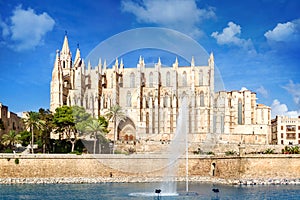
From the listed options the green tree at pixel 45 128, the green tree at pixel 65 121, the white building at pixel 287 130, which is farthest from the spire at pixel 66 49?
the white building at pixel 287 130

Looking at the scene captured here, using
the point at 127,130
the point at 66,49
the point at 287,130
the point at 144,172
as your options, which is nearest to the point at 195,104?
the point at 144,172

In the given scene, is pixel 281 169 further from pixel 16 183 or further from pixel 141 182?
pixel 16 183

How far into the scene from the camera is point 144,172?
38719mm

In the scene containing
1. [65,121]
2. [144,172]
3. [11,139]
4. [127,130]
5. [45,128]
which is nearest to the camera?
[127,130]

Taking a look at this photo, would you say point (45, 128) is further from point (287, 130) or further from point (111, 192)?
point (287, 130)

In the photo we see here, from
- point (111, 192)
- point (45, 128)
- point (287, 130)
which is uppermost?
point (287, 130)

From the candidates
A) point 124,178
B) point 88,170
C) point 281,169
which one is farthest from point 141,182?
point 281,169

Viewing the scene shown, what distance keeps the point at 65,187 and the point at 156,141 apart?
1209 centimetres

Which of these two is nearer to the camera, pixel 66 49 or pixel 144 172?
pixel 144 172

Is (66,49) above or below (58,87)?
above

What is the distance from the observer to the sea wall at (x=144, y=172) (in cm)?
3884

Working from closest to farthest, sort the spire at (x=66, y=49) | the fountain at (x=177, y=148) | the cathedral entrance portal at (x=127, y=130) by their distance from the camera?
the fountain at (x=177, y=148)
the cathedral entrance portal at (x=127, y=130)
the spire at (x=66, y=49)

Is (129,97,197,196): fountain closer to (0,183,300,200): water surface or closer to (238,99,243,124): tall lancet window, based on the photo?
(0,183,300,200): water surface

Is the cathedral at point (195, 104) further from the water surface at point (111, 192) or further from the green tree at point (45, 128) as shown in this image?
the water surface at point (111, 192)
